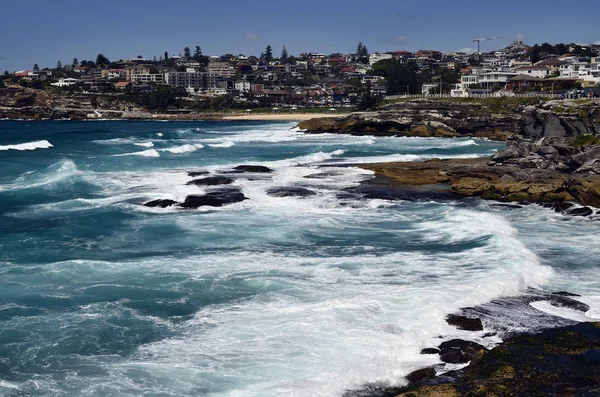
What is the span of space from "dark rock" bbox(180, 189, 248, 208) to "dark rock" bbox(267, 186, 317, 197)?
6.01 ft

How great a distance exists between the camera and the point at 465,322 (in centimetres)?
1777

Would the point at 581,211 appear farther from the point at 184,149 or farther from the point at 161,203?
the point at 184,149

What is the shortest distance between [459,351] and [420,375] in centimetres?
155

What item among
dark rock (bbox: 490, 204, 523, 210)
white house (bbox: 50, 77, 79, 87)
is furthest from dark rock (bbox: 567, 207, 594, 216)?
white house (bbox: 50, 77, 79, 87)

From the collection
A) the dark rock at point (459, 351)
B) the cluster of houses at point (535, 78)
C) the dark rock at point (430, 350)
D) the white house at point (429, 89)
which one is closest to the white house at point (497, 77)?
the cluster of houses at point (535, 78)

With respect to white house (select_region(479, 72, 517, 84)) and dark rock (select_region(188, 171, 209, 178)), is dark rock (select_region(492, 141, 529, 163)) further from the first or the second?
white house (select_region(479, 72, 517, 84))

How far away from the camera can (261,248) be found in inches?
1031

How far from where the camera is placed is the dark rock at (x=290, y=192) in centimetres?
3772

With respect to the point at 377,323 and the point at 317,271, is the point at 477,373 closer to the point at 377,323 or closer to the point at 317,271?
the point at 377,323

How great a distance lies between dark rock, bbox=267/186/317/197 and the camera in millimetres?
37716

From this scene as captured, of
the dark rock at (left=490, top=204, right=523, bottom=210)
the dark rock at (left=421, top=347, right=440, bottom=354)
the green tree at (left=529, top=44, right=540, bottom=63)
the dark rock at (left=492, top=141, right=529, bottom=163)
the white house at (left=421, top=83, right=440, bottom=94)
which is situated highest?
the green tree at (left=529, top=44, right=540, bottom=63)

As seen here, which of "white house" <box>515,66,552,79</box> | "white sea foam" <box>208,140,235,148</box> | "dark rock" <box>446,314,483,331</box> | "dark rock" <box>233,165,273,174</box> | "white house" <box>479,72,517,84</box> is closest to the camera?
"dark rock" <box>446,314,483,331</box>

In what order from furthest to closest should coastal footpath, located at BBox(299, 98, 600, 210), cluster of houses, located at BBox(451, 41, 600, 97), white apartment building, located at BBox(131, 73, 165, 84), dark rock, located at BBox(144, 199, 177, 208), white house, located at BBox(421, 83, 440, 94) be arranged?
white apartment building, located at BBox(131, 73, 165, 84) < white house, located at BBox(421, 83, 440, 94) < cluster of houses, located at BBox(451, 41, 600, 97) < coastal footpath, located at BBox(299, 98, 600, 210) < dark rock, located at BBox(144, 199, 177, 208)

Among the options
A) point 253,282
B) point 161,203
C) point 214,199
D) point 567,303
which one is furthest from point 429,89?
point 567,303
